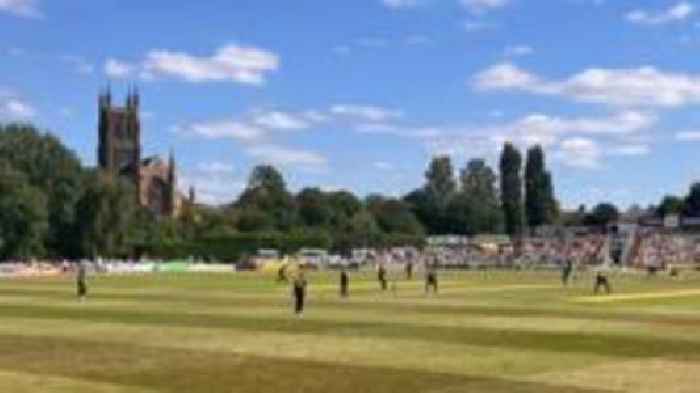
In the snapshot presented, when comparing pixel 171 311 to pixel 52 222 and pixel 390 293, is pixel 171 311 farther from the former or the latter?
pixel 52 222

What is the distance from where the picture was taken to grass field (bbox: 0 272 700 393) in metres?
24.5

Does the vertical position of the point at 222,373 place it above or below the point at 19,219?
below

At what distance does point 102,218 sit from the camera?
152m

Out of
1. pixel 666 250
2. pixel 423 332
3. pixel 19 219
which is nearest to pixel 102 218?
pixel 19 219

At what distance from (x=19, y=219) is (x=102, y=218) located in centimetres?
1197

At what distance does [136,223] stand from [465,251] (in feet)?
150

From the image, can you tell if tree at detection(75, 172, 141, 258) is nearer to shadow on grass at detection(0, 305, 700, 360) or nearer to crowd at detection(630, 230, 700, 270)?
A: crowd at detection(630, 230, 700, 270)

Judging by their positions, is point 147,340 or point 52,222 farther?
point 52,222

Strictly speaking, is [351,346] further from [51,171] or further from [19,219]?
[51,171]

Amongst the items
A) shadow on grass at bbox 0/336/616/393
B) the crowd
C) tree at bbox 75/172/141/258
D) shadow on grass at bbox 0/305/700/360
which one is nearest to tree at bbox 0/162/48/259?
tree at bbox 75/172/141/258

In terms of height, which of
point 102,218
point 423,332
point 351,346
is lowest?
point 351,346

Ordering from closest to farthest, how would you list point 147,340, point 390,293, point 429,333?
point 147,340, point 429,333, point 390,293

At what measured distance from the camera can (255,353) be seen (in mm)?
30281

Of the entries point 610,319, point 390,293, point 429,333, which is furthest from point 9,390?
point 390,293
